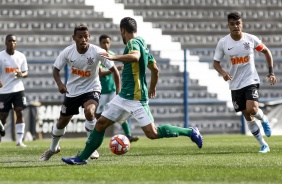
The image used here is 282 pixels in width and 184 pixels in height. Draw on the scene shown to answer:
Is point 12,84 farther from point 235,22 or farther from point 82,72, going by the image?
point 235,22

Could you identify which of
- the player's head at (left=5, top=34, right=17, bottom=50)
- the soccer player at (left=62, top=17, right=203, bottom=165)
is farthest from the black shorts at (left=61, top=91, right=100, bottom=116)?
the player's head at (left=5, top=34, right=17, bottom=50)

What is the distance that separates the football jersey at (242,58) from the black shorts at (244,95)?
0.06 metres

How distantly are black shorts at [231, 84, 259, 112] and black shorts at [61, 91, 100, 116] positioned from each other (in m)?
2.43

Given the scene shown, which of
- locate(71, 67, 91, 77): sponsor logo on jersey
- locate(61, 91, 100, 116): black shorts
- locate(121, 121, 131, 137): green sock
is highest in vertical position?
locate(71, 67, 91, 77): sponsor logo on jersey

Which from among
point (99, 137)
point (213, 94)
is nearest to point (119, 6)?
point (213, 94)

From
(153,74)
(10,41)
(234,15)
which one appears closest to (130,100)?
(153,74)

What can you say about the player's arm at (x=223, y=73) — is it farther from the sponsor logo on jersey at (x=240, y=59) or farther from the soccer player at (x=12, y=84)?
the soccer player at (x=12, y=84)

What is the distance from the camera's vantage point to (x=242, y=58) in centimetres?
1294

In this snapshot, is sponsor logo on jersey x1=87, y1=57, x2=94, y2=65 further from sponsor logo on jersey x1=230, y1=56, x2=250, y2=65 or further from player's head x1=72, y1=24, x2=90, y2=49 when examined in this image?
sponsor logo on jersey x1=230, y1=56, x2=250, y2=65

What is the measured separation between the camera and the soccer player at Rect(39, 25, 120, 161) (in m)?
11.5

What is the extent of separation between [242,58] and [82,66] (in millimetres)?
2729

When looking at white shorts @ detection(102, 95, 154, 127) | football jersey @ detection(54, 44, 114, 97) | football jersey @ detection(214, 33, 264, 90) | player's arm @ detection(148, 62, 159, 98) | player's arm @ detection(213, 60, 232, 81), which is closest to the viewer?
white shorts @ detection(102, 95, 154, 127)

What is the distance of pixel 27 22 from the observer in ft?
83.3

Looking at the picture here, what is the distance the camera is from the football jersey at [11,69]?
17391 mm
